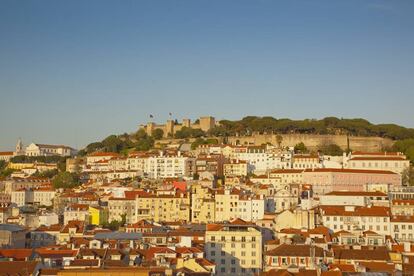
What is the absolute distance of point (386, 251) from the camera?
3359cm

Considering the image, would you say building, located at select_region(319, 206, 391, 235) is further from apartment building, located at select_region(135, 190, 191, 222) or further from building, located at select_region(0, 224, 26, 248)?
building, located at select_region(0, 224, 26, 248)

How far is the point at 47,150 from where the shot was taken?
118500 millimetres

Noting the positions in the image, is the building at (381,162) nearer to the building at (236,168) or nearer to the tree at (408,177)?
the tree at (408,177)

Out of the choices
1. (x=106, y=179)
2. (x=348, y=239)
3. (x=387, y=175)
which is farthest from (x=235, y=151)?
(x=348, y=239)

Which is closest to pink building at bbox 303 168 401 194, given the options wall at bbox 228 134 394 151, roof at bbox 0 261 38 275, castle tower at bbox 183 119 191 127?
wall at bbox 228 134 394 151

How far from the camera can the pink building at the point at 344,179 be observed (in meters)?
65.3

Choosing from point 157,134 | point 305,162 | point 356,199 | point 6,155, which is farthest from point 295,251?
point 6,155

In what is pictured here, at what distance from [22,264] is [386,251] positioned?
53.2 feet

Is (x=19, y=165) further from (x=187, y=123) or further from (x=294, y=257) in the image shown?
(x=294, y=257)

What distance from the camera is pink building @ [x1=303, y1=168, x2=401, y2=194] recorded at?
6531 cm

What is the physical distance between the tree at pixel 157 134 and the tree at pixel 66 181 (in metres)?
17.1

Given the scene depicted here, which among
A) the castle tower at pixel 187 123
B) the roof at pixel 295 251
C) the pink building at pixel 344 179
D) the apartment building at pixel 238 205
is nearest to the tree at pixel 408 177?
the pink building at pixel 344 179

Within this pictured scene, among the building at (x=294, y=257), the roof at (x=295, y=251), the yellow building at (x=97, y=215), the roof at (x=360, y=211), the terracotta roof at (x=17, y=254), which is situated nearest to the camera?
the building at (x=294, y=257)

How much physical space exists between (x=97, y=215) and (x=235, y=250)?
2225 centimetres
